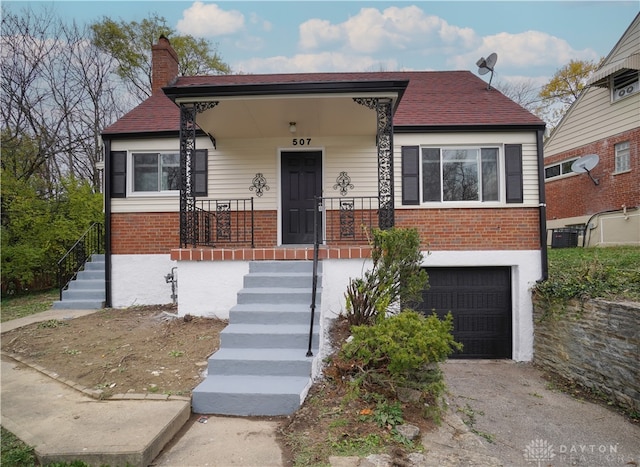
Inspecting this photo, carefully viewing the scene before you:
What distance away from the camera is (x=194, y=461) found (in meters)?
2.49

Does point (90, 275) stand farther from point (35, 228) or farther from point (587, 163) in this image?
point (587, 163)

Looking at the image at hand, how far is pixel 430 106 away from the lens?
8.16 metres

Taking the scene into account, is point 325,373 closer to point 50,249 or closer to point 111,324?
→ point 111,324

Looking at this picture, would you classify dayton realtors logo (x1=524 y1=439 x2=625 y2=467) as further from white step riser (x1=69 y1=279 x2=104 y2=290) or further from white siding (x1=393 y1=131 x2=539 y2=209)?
white step riser (x1=69 y1=279 x2=104 y2=290)

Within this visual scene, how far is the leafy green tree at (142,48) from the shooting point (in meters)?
18.2

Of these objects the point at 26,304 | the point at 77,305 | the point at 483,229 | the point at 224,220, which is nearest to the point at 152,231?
the point at 224,220

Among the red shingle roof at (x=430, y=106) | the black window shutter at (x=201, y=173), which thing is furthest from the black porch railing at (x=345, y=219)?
the black window shutter at (x=201, y=173)

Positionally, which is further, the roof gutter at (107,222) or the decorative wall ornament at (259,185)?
the decorative wall ornament at (259,185)

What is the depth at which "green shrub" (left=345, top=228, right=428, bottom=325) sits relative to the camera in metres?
4.31

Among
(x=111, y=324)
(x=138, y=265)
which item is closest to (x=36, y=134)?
(x=138, y=265)

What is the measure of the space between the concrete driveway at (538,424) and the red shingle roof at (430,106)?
484 centimetres

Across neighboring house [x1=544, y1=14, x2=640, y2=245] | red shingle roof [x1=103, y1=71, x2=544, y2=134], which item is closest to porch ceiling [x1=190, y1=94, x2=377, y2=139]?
red shingle roof [x1=103, y1=71, x2=544, y2=134]

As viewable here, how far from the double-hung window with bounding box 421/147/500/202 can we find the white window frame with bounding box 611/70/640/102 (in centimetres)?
650

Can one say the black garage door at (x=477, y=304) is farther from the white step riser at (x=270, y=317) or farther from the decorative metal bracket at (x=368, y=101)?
the white step riser at (x=270, y=317)
